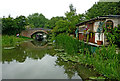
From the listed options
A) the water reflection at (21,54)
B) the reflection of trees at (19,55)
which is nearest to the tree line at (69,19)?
the water reflection at (21,54)

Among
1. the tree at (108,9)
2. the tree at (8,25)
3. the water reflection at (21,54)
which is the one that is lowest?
the water reflection at (21,54)

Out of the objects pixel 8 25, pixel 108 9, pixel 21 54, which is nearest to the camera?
pixel 21 54

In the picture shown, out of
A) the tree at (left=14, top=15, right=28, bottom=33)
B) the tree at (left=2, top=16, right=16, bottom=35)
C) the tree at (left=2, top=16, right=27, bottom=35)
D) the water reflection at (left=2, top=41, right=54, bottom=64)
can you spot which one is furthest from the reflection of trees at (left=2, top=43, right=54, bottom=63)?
the tree at (left=14, top=15, right=28, bottom=33)

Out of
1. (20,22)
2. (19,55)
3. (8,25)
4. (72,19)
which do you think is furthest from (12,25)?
(19,55)

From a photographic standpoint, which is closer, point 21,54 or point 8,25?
point 21,54

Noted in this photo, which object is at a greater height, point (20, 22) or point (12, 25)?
point (20, 22)

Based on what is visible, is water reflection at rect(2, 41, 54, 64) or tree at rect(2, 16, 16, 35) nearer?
water reflection at rect(2, 41, 54, 64)

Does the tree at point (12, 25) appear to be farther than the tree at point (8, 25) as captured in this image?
Yes

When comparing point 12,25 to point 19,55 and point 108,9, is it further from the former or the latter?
point 108,9

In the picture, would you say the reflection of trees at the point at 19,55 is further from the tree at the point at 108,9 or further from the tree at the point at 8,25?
the tree at the point at 8,25

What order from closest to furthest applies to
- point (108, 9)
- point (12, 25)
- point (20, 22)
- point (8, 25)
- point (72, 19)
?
point (72, 19)
point (108, 9)
point (8, 25)
point (12, 25)
point (20, 22)

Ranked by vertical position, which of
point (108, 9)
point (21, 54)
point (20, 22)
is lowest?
point (21, 54)

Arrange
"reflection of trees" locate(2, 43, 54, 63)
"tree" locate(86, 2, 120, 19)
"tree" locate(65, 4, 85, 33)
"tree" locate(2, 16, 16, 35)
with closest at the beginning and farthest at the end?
"reflection of trees" locate(2, 43, 54, 63) → "tree" locate(65, 4, 85, 33) → "tree" locate(86, 2, 120, 19) → "tree" locate(2, 16, 16, 35)

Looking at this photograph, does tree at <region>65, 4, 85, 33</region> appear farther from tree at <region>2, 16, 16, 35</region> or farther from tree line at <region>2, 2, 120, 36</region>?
tree at <region>2, 16, 16, 35</region>
